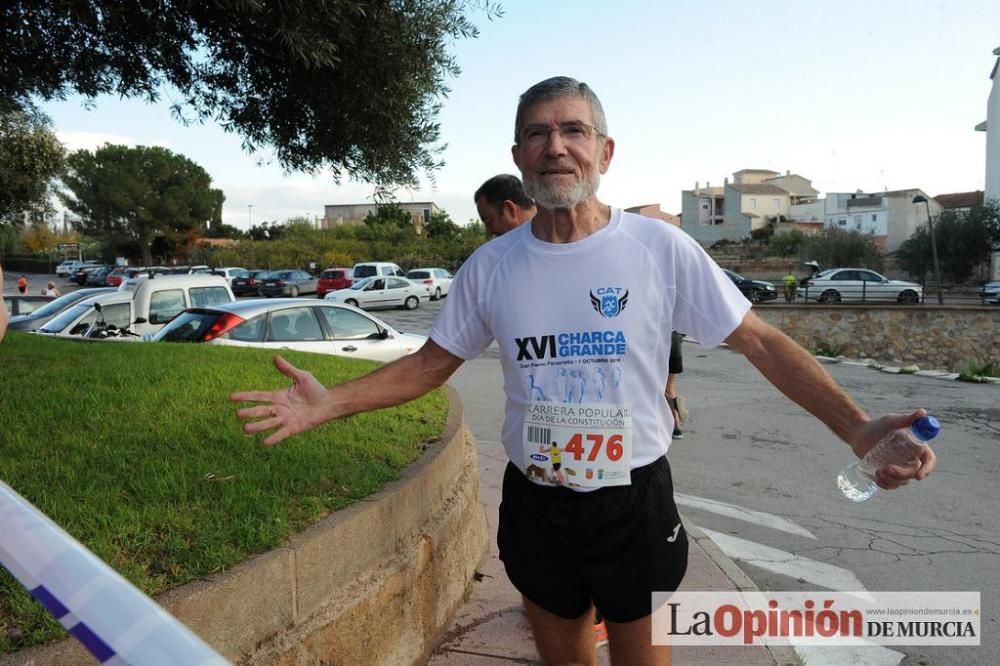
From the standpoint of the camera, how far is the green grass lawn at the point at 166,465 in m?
2.60

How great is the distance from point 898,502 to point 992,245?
45.0m

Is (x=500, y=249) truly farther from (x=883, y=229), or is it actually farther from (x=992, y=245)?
(x=883, y=229)

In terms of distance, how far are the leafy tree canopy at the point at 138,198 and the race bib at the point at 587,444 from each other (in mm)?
69542

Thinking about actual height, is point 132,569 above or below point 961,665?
above

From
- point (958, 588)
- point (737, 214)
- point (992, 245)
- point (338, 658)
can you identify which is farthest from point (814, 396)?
point (737, 214)

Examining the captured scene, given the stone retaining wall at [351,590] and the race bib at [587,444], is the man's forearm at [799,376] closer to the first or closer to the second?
the race bib at [587,444]

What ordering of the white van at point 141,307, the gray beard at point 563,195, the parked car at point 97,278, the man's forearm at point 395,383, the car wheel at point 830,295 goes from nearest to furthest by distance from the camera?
the gray beard at point 563,195 → the man's forearm at point 395,383 → the white van at point 141,307 → the car wheel at point 830,295 → the parked car at point 97,278

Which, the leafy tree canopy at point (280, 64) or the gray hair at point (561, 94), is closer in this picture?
the gray hair at point (561, 94)

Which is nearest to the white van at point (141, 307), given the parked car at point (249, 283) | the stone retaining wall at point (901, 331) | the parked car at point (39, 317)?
the parked car at point (39, 317)

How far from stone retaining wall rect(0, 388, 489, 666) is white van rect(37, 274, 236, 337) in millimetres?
9985

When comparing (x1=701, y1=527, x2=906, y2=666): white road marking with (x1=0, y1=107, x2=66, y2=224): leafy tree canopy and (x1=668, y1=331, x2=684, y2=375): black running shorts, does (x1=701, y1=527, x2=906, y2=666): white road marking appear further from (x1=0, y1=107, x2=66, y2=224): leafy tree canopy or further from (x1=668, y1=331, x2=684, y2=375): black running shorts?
(x1=0, y1=107, x2=66, y2=224): leafy tree canopy

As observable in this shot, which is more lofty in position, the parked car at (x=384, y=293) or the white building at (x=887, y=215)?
the white building at (x=887, y=215)

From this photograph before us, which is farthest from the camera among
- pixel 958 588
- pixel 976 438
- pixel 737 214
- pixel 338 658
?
pixel 737 214

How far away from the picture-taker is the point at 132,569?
2463mm
